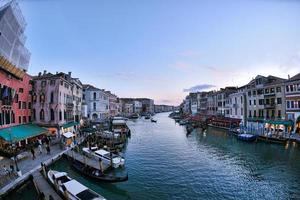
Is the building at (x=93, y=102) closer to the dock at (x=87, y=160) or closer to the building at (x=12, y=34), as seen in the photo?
the building at (x=12, y=34)

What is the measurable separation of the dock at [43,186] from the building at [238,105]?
170ft

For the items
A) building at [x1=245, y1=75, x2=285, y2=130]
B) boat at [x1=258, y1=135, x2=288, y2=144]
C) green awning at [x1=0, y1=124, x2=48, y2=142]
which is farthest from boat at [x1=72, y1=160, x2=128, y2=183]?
building at [x1=245, y1=75, x2=285, y2=130]

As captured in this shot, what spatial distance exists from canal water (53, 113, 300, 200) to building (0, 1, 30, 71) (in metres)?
18.3

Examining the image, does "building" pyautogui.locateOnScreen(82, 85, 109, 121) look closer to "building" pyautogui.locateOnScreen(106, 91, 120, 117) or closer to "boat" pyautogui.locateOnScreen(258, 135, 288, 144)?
"building" pyautogui.locateOnScreen(106, 91, 120, 117)

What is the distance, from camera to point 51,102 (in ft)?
124

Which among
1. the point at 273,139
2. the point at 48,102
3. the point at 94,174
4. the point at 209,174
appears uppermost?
the point at 48,102

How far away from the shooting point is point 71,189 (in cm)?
1652

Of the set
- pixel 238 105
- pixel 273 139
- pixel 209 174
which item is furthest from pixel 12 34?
pixel 238 105

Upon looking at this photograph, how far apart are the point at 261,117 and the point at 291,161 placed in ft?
81.9

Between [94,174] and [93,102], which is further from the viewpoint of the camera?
[93,102]

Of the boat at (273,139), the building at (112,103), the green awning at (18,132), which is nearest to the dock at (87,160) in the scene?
the green awning at (18,132)

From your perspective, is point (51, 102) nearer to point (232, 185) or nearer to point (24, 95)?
point (24, 95)

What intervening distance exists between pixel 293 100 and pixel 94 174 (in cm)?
3901

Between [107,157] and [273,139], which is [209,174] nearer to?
[107,157]
